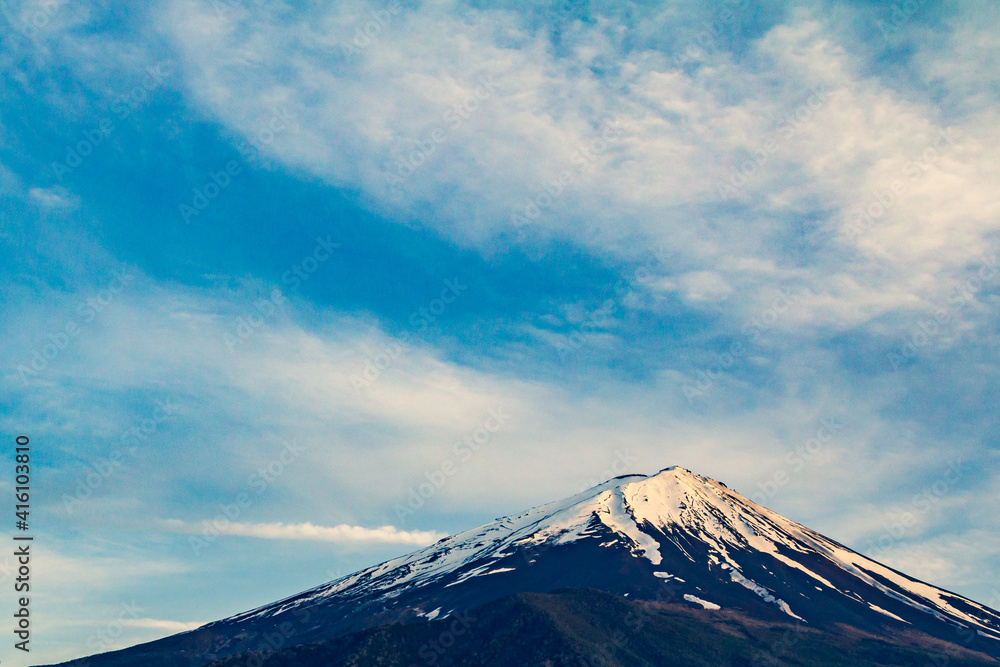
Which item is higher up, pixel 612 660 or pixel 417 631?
pixel 417 631

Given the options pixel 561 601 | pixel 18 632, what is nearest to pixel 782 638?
pixel 561 601

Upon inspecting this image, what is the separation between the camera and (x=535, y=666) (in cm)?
15075

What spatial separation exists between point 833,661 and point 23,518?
17260 centimetres

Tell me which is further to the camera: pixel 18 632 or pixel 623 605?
pixel 623 605

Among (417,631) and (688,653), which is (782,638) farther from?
(417,631)

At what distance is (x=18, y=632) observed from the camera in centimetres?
11006

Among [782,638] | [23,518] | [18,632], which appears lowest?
[782,638]

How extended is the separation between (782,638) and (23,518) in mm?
170097

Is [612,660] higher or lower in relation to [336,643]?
lower

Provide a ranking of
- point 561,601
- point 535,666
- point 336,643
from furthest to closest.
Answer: point 561,601, point 336,643, point 535,666

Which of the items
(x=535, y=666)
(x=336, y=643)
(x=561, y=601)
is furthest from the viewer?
(x=561, y=601)

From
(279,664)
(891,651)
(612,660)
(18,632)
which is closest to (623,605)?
(612,660)

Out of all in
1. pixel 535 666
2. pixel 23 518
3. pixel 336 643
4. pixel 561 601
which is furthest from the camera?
pixel 561 601

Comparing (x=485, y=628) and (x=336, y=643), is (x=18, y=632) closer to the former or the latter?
(x=336, y=643)
